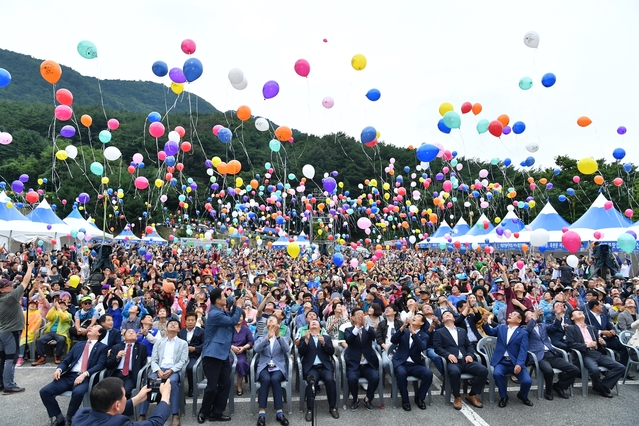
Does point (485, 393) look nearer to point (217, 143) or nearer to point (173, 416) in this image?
point (173, 416)

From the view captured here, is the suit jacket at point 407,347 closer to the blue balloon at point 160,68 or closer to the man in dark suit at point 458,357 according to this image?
the man in dark suit at point 458,357

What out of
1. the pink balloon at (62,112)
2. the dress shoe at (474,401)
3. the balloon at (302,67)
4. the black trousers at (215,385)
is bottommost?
the dress shoe at (474,401)

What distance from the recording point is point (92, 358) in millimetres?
4605

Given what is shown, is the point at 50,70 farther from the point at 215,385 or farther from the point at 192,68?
the point at 215,385

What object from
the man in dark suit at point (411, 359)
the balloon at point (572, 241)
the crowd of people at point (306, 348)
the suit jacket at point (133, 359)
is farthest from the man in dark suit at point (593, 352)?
the suit jacket at point (133, 359)

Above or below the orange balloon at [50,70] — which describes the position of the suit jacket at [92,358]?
below

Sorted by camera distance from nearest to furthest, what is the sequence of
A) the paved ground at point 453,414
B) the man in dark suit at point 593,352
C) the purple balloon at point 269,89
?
1. the paved ground at point 453,414
2. the man in dark suit at point 593,352
3. the purple balloon at point 269,89

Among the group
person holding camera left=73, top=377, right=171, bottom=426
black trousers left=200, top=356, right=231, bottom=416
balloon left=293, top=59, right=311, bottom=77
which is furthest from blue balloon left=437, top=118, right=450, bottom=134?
person holding camera left=73, top=377, right=171, bottom=426

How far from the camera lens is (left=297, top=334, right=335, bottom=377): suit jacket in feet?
15.9

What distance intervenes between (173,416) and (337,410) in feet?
5.98

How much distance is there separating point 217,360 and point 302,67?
7.05 metres

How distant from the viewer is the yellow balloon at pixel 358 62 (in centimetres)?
973

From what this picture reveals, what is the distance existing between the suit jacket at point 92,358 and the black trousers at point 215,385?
1233mm

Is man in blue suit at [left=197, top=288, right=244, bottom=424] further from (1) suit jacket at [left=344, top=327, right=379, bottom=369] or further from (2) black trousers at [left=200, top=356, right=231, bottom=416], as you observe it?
(1) suit jacket at [left=344, top=327, right=379, bottom=369]
